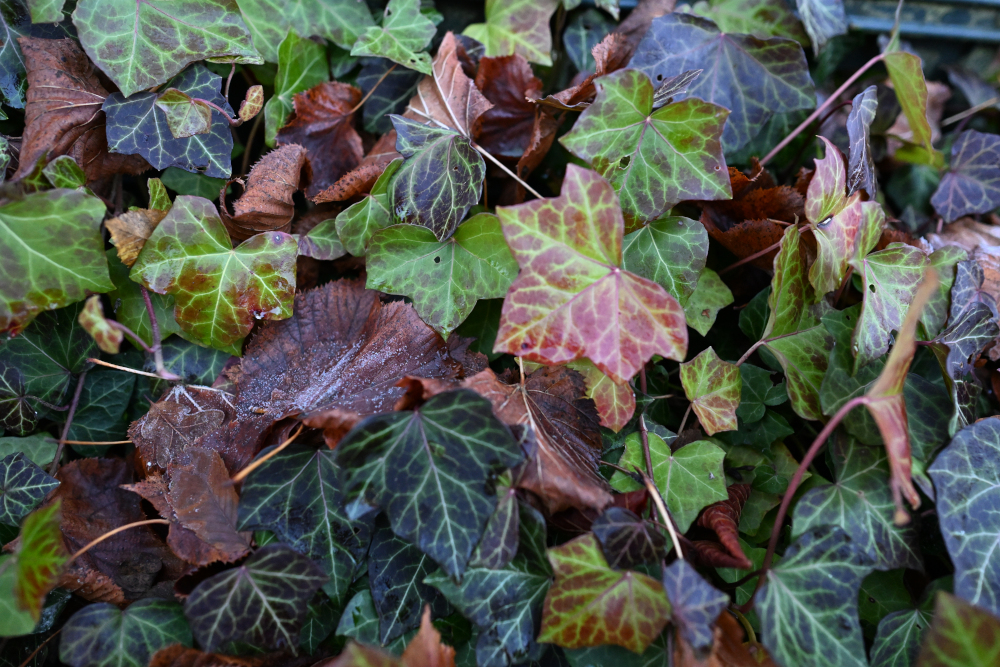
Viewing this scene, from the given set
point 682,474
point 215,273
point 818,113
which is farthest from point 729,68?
point 215,273

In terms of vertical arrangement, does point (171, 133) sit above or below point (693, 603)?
above

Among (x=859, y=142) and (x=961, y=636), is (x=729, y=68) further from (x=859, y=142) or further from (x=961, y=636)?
(x=961, y=636)

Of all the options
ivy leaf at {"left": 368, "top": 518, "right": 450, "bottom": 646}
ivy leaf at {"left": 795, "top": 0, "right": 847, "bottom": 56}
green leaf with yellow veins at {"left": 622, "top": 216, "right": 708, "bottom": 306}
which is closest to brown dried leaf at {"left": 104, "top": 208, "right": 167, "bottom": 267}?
ivy leaf at {"left": 368, "top": 518, "right": 450, "bottom": 646}

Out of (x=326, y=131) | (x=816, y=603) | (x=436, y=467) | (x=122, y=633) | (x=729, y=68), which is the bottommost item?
(x=122, y=633)

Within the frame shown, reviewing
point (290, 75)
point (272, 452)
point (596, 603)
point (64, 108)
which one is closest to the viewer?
point (596, 603)

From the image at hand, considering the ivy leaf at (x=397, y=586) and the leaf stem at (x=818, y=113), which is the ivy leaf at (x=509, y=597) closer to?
the ivy leaf at (x=397, y=586)

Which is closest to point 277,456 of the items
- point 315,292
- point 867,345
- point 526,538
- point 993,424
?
point 315,292
